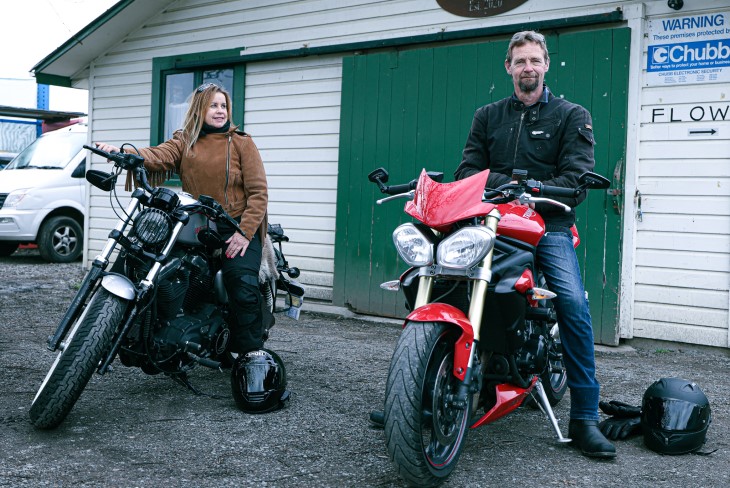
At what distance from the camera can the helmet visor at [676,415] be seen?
361cm

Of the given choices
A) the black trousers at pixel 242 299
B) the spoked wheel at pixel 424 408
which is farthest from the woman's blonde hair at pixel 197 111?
the spoked wheel at pixel 424 408

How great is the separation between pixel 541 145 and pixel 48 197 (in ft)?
31.7

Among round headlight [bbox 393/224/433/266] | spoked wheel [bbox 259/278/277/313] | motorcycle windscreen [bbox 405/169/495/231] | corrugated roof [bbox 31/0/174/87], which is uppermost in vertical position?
corrugated roof [bbox 31/0/174/87]

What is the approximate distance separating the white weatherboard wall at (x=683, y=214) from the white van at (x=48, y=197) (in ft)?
25.8

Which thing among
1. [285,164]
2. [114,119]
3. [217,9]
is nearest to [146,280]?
[285,164]

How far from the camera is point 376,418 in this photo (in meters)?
3.83

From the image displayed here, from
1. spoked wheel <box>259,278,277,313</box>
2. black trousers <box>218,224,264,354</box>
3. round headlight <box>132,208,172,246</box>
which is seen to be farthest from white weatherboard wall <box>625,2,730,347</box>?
round headlight <box>132,208,172,246</box>

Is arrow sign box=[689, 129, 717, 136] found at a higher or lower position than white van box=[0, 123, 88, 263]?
higher

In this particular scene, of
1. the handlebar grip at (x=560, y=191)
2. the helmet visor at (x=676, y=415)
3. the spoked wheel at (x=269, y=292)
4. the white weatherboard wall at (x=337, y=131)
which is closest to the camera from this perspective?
the handlebar grip at (x=560, y=191)

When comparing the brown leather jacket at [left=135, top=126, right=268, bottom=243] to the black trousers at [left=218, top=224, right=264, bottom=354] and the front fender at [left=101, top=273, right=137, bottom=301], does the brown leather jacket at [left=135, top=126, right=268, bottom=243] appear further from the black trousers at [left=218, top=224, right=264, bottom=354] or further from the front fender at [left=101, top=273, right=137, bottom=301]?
the front fender at [left=101, top=273, right=137, bottom=301]

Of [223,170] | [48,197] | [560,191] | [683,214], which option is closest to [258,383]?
[223,170]

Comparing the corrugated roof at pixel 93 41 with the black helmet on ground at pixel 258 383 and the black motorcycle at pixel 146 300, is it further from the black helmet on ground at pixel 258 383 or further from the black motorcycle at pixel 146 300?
the black helmet on ground at pixel 258 383

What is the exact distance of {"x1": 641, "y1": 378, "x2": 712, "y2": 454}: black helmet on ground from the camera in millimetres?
3611

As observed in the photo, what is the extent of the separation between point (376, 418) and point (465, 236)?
46.4 inches
